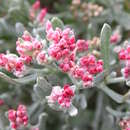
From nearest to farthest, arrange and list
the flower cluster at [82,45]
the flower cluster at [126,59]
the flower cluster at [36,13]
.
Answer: the flower cluster at [126,59] → the flower cluster at [82,45] → the flower cluster at [36,13]

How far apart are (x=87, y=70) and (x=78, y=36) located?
3.72ft

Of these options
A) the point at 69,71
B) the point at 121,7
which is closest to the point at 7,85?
the point at 69,71

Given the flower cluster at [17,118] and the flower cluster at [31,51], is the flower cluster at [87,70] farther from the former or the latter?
the flower cluster at [17,118]

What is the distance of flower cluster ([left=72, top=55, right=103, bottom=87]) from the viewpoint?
1.79 meters

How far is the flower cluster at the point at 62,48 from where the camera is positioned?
1743 millimetres

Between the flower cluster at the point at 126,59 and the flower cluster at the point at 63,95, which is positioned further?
the flower cluster at the point at 126,59

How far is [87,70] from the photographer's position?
73.2 inches

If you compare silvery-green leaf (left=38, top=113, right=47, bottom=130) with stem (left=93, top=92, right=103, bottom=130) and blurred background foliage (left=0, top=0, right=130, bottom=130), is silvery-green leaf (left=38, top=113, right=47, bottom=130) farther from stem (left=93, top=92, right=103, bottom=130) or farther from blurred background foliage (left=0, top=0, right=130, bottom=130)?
stem (left=93, top=92, right=103, bottom=130)

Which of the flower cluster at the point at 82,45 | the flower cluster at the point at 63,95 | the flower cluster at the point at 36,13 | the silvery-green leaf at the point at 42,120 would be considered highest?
the flower cluster at the point at 36,13

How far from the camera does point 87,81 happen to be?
5.92 feet

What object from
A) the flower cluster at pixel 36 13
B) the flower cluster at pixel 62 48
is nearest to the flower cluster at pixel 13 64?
the flower cluster at pixel 62 48

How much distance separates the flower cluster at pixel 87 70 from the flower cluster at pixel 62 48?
2.2 inches

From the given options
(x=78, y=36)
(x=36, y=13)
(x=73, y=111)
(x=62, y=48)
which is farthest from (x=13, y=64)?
(x=78, y=36)

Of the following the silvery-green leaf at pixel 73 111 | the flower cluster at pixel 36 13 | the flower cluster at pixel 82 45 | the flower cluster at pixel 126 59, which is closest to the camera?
the silvery-green leaf at pixel 73 111
